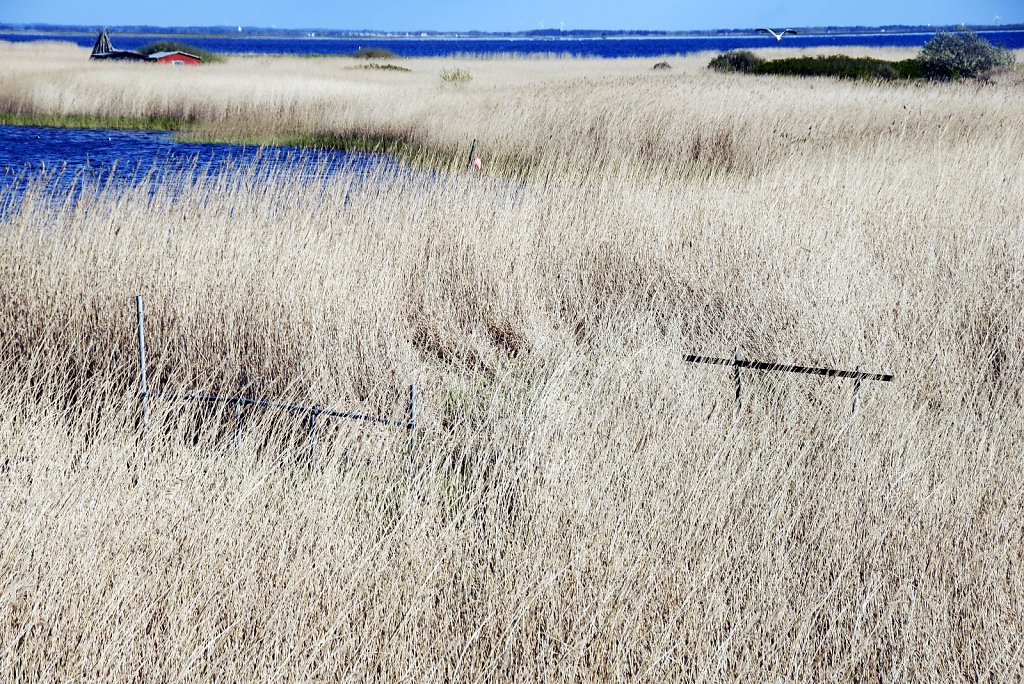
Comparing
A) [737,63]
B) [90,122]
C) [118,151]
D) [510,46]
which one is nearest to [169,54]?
[90,122]

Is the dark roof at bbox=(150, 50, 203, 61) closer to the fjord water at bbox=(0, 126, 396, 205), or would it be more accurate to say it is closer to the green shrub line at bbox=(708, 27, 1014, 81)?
the fjord water at bbox=(0, 126, 396, 205)

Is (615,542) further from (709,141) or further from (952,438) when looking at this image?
(709,141)

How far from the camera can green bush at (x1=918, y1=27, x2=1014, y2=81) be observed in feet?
64.9

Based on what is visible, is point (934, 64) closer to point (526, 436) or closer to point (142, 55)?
point (526, 436)

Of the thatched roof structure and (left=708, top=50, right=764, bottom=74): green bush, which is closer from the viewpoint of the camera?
(left=708, top=50, right=764, bottom=74): green bush

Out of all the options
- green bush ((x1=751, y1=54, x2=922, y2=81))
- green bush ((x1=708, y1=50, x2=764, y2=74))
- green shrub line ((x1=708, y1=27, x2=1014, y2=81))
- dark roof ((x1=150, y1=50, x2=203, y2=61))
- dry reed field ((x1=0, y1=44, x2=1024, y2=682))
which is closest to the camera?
dry reed field ((x1=0, y1=44, x2=1024, y2=682))

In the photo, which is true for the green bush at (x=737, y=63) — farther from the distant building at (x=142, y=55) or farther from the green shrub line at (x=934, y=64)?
the distant building at (x=142, y=55)

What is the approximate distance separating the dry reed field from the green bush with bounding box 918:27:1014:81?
14110 mm

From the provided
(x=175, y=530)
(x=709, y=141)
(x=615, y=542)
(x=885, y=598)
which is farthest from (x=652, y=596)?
(x=709, y=141)

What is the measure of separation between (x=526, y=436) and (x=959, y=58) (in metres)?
20.6

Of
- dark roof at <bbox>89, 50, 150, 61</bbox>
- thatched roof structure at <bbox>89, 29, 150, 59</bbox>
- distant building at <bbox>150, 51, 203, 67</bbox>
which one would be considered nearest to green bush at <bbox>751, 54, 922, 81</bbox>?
distant building at <bbox>150, 51, 203, 67</bbox>

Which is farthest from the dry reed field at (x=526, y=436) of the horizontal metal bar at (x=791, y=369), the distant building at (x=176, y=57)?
the distant building at (x=176, y=57)

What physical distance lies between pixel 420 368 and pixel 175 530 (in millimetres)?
1783

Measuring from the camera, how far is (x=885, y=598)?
2570 mm
